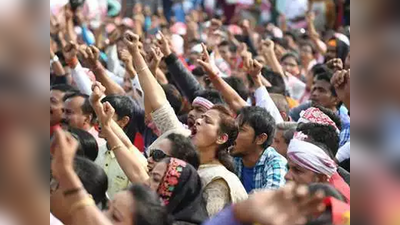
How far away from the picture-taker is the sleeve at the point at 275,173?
4.49 meters

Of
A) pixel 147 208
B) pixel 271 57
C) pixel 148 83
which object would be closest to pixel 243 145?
pixel 148 83

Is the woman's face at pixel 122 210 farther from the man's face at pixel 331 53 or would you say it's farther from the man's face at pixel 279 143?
the man's face at pixel 331 53

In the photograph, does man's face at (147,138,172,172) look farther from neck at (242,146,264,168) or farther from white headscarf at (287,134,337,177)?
neck at (242,146,264,168)

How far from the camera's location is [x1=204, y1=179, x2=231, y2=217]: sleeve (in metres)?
3.84

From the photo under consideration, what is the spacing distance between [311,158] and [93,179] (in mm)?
1053

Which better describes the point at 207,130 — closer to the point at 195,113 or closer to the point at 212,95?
the point at 195,113

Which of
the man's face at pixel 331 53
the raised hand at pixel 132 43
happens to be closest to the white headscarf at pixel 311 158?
the raised hand at pixel 132 43

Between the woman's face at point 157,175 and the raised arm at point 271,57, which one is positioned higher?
the woman's face at point 157,175

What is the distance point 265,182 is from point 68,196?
2.03 m

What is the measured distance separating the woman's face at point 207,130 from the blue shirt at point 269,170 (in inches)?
14.8

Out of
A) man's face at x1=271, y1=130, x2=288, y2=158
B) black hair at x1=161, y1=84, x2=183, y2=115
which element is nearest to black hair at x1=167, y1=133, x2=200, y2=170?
man's face at x1=271, y1=130, x2=288, y2=158

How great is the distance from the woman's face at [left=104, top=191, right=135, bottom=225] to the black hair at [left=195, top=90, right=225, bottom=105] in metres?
2.43

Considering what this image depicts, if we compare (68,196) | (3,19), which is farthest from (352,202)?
(68,196)

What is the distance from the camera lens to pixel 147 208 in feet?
9.82
